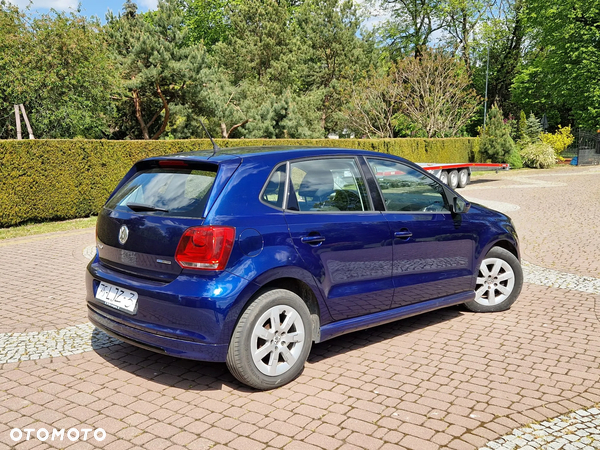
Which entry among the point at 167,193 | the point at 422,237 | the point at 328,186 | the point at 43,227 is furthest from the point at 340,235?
the point at 43,227

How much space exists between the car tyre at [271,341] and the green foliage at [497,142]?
31.0 m

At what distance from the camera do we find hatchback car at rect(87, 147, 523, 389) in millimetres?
3791

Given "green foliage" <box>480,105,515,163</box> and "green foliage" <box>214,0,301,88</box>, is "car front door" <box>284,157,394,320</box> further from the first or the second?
"green foliage" <box>214,0,301,88</box>

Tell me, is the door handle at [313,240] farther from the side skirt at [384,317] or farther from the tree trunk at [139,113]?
the tree trunk at [139,113]

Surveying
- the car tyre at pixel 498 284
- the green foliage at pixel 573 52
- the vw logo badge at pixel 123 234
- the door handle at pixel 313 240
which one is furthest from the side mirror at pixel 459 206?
the green foliage at pixel 573 52

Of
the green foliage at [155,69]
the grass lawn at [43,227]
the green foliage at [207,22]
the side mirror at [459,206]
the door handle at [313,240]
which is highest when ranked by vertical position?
the green foliage at [207,22]

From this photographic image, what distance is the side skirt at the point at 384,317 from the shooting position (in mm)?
4406

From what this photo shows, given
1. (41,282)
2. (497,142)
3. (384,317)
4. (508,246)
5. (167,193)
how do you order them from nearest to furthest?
(167,193)
(384,317)
(508,246)
(41,282)
(497,142)

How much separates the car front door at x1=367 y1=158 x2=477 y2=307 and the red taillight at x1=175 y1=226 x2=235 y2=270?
160 centimetres

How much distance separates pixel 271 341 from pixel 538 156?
33988 millimetres

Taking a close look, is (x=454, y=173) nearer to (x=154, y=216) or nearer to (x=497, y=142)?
(x=497, y=142)

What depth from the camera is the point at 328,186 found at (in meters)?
4.57

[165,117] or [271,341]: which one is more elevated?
[165,117]

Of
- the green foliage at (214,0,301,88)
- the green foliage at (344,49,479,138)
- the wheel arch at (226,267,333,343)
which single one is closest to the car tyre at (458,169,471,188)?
the green foliage at (344,49,479,138)
